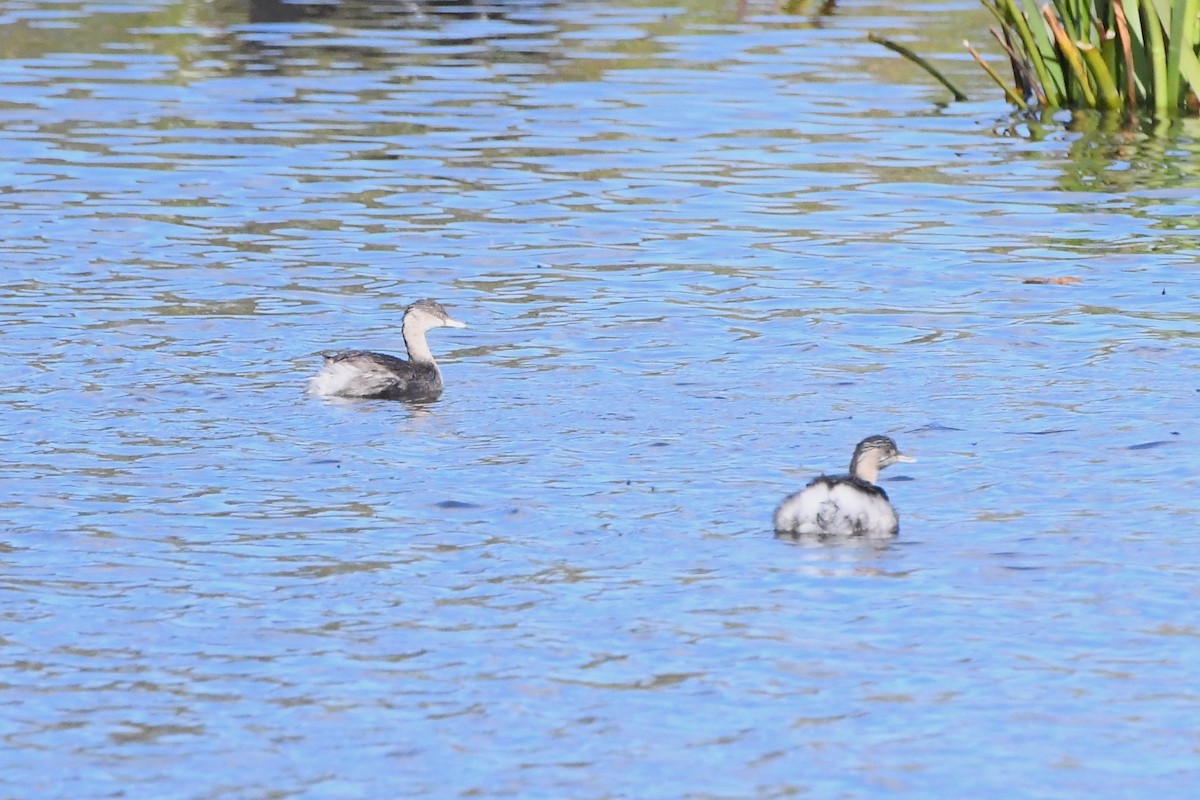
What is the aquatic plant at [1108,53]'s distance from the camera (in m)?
19.4

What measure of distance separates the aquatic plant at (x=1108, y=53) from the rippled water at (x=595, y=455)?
0.51m

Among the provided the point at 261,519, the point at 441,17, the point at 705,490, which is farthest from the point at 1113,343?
the point at 441,17

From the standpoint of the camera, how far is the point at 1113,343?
12352 mm

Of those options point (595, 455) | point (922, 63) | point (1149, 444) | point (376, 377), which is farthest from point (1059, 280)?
point (922, 63)

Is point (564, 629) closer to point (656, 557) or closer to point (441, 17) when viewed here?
point (656, 557)

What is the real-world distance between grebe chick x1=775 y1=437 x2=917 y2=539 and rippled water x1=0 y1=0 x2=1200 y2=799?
12 centimetres

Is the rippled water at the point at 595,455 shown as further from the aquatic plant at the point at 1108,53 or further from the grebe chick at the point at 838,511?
the aquatic plant at the point at 1108,53

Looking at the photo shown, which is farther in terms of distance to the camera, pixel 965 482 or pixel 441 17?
pixel 441 17

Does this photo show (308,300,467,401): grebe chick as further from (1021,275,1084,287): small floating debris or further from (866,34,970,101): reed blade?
(866,34,970,101): reed blade

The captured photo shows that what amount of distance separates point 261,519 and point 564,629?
1.89 meters

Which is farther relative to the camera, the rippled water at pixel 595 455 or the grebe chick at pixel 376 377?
the grebe chick at pixel 376 377

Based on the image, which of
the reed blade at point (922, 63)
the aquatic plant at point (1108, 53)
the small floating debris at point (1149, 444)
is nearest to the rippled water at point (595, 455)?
the small floating debris at point (1149, 444)

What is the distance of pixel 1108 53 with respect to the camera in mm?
20641

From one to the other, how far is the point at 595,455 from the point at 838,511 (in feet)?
5.86
